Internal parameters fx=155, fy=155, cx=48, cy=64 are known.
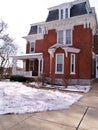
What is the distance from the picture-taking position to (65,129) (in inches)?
159

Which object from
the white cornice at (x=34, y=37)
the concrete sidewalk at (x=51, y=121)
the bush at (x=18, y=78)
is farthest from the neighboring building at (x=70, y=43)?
the concrete sidewalk at (x=51, y=121)

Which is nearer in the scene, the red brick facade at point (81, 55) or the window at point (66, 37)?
the red brick facade at point (81, 55)

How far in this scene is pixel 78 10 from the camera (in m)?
17.3

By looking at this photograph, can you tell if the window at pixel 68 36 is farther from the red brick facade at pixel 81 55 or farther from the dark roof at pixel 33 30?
the dark roof at pixel 33 30

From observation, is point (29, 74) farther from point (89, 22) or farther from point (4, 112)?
point (4, 112)

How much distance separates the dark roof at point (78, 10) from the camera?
16.9 m

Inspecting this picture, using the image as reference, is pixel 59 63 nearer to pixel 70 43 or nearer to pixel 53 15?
pixel 70 43

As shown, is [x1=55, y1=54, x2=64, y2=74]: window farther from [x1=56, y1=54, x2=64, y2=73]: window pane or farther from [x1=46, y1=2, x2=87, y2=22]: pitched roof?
[x1=46, y1=2, x2=87, y2=22]: pitched roof

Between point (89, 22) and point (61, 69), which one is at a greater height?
point (89, 22)

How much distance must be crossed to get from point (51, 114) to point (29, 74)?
46.8ft

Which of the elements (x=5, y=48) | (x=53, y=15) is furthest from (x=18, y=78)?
(x=5, y=48)

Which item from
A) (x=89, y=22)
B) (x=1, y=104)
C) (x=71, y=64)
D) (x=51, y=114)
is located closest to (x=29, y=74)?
(x=71, y=64)

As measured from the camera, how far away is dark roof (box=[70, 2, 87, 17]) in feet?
55.4

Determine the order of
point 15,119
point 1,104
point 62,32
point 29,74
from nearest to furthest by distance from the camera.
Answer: point 15,119, point 1,104, point 62,32, point 29,74
